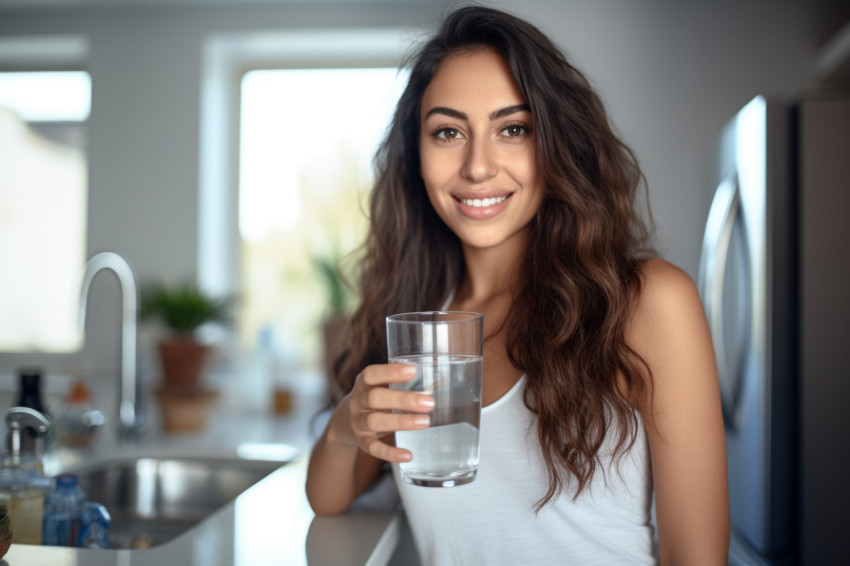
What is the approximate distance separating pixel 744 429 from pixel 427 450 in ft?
4.13

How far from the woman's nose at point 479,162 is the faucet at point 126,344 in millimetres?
1250

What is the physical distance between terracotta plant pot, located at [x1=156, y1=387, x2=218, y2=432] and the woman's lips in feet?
4.76

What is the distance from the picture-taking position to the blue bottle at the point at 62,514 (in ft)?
3.80

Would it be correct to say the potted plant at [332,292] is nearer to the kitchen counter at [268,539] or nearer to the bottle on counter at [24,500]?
the kitchen counter at [268,539]

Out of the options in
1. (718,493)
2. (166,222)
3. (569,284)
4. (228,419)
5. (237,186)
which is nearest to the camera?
(718,493)

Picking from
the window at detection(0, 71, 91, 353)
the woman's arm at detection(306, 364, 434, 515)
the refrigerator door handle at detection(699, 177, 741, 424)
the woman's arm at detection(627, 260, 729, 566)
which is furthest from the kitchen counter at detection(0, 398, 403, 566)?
the window at detection(0, 71, 91, 353)

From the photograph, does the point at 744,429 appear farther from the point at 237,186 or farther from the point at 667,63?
the point at 237,186


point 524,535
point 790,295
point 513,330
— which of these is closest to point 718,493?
point 524,535

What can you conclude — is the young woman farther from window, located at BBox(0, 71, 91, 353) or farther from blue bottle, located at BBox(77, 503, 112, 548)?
window, located at BBox(0, 71, 91, 353)

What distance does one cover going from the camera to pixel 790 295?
1.65 metres

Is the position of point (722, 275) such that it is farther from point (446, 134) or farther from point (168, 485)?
point (168, 485)

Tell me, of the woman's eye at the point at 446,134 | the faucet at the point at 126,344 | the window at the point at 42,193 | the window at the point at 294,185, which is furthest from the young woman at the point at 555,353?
the window at the point at 42,193

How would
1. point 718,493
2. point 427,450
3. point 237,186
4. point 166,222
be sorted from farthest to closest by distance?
point 237,186 < point 166,222 < point 718,493 < point 427,450

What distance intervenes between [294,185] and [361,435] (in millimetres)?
2405
